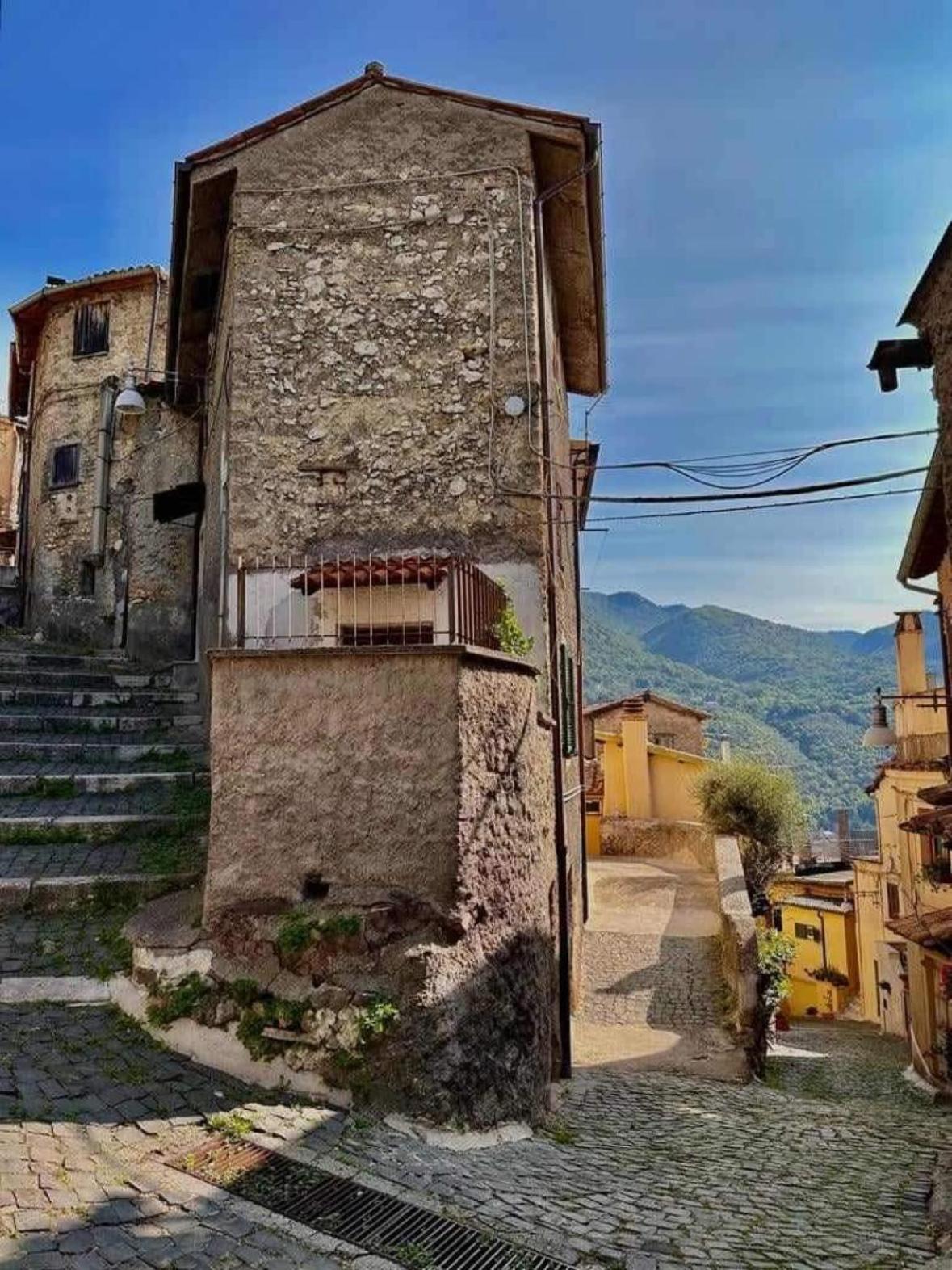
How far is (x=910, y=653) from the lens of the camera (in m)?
25.1

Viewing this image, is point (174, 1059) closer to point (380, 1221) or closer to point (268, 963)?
point (268, 963)

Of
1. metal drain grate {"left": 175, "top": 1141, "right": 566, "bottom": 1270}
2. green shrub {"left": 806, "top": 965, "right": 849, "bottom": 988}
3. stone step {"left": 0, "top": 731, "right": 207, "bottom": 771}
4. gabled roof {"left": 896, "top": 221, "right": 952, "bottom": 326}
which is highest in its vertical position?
gabled roof {"left": 896, "top": 221, "right": 952, "bottom": 326}

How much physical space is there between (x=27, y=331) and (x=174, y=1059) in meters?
21.7

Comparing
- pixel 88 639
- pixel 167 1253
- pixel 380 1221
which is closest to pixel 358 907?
pixel 380 1221

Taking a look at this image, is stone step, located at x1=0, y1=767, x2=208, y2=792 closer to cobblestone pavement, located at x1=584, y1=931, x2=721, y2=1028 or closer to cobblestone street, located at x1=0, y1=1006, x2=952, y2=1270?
cobblestone street, located at x1=0, y1=1006, x2=952, y2=1270

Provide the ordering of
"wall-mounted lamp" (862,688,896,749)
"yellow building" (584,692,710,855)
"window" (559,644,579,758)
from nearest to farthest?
"window" (559,644,579,758), "wall-mounted lamp" (862,688,896,749), "yellow building" (584,692,710,855)

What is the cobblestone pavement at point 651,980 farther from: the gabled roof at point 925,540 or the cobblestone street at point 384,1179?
the gabled roof at point 925,540

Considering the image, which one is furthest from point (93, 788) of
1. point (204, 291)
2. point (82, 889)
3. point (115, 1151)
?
point (204, 291)

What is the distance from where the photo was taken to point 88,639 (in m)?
19.9

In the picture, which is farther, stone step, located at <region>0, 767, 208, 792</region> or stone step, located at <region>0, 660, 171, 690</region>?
stone step, located at <region>0, 660, 171, 690</region>

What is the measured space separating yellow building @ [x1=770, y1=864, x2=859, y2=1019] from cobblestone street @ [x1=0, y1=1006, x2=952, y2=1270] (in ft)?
88.6

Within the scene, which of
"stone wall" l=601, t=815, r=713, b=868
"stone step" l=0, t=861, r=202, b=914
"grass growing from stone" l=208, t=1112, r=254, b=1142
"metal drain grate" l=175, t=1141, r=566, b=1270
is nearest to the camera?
"metal drain grate" l=175, t=1141, r=566, b=1270

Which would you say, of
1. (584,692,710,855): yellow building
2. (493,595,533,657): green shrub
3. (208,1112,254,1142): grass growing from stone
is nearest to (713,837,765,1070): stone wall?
(493,595,533,657): green shrub

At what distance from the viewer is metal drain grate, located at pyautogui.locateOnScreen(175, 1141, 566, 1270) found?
4199 mm
